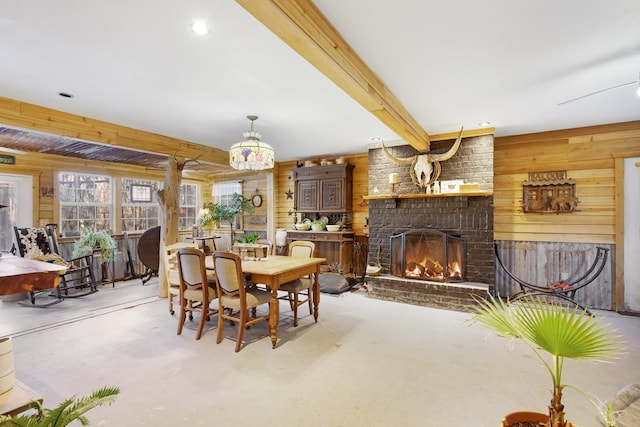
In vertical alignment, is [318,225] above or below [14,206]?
below

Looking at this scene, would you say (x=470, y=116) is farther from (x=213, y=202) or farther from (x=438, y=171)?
(x=213, y=202)

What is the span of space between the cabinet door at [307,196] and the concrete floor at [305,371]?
275 centimetres

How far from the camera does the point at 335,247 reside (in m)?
5.87

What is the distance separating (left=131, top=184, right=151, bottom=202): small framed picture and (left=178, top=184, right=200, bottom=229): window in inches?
36.3

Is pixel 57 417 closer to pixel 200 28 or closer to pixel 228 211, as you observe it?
pixel 200 28

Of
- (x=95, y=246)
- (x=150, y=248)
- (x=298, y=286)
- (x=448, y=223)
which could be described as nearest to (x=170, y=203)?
(x=150, y=248)

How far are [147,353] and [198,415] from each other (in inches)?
46.3

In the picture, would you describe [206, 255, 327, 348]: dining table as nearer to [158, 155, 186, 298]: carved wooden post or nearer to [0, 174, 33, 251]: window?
[158, 155, 186, 298]: carved wooden post

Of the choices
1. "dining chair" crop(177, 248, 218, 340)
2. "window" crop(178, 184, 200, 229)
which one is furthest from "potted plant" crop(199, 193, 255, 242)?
"dining chair" crop(177, 248, 218, 340)

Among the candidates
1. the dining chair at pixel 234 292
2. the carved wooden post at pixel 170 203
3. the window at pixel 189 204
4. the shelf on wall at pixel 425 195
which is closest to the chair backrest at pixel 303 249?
the dining chair at pixel 234 292

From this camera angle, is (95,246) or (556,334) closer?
(556,334)

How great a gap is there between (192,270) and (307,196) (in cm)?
332

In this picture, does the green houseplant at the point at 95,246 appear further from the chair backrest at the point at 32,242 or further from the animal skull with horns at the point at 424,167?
the animal skull with horns at the point at 424,167

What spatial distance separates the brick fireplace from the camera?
4.37 metres
